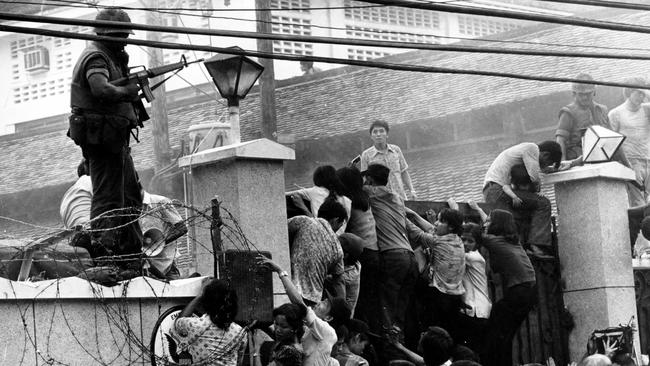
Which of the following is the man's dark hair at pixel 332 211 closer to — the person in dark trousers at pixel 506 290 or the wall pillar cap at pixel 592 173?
the person in dark trousers at pixel 506 290

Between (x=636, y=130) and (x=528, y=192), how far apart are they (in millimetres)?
3298

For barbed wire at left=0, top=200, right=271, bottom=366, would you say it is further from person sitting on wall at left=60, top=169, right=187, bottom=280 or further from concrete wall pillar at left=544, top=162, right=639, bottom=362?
concrete wall pillar at left=544, top=162, right=639, bottom=362

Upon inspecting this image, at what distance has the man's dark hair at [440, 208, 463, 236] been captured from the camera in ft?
43.9

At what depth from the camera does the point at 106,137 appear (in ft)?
37.0

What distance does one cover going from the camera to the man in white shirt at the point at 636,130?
17.6 meters

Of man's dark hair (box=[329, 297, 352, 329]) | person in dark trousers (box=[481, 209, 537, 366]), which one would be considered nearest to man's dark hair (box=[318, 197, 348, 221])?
man's dark hair (box=[329, 297, 352, 329])

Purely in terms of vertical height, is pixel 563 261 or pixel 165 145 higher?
pixel 165 145

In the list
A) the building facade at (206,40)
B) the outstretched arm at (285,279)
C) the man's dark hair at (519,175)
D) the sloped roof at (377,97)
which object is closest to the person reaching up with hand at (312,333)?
the outstretched arm at (285,279)

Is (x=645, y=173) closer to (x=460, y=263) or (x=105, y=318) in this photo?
(x=460, y=263)

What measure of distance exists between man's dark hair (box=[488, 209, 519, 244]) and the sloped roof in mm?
13065

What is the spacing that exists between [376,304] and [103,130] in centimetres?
313

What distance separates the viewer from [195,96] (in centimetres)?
3547

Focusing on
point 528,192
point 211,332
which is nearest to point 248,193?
point 211,332

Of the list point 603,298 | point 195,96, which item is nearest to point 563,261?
point 603,298
